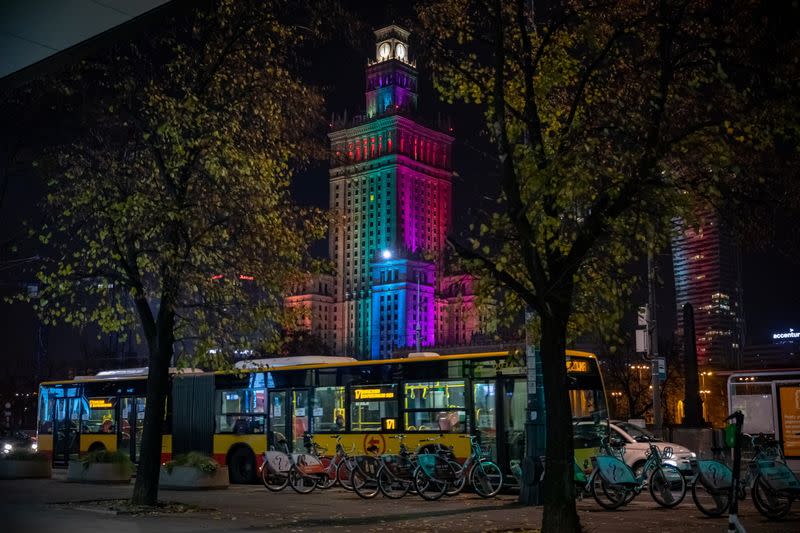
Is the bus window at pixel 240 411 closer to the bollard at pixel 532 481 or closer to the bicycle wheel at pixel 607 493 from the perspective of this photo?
the bollard at pixel 532 481

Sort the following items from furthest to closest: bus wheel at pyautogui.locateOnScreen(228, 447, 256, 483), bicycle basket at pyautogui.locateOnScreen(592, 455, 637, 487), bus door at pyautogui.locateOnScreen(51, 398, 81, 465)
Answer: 1. bus door at pyautogui.locateOnScreen(51, 398, 81, 465)
2. bus wheel at pyautogui.locateOnScreen(228, 447, 256, 483)
3. bicycle basket at pyautogui.locateOnScreen(592, 455, 637, 487)

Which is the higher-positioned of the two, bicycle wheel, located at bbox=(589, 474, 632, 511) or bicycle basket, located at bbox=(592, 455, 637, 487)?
bicycle basket, located at bbox=(592, 455, 637, 487)

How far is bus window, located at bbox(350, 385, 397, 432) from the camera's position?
21312 millimetres

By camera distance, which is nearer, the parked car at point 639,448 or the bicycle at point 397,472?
the bicycle at point 397,472

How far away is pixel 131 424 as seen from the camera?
2777 cm

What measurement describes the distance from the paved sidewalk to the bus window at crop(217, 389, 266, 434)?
5.17 metres

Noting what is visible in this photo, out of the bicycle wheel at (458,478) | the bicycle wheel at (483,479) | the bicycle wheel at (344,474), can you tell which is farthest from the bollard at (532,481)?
the bicycle wheel at (344,474)

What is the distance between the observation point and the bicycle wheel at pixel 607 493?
1537cm

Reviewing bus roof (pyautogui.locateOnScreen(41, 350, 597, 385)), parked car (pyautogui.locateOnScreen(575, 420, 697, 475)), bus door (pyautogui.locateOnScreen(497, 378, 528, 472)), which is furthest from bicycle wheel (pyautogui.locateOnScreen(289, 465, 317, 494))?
parked car (pyautogui.locateOnScreen(575, 420, 697, 475))

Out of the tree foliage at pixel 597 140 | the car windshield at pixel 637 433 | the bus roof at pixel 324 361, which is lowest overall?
the car windshield at pixel 637 433

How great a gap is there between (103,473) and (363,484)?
7.55m

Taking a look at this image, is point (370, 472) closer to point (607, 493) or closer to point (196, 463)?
point (196, 463)

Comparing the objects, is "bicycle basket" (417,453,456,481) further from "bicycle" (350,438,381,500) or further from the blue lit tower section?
the blue lit tower section

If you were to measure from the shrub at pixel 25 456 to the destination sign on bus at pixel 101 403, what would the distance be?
3.92 meters
